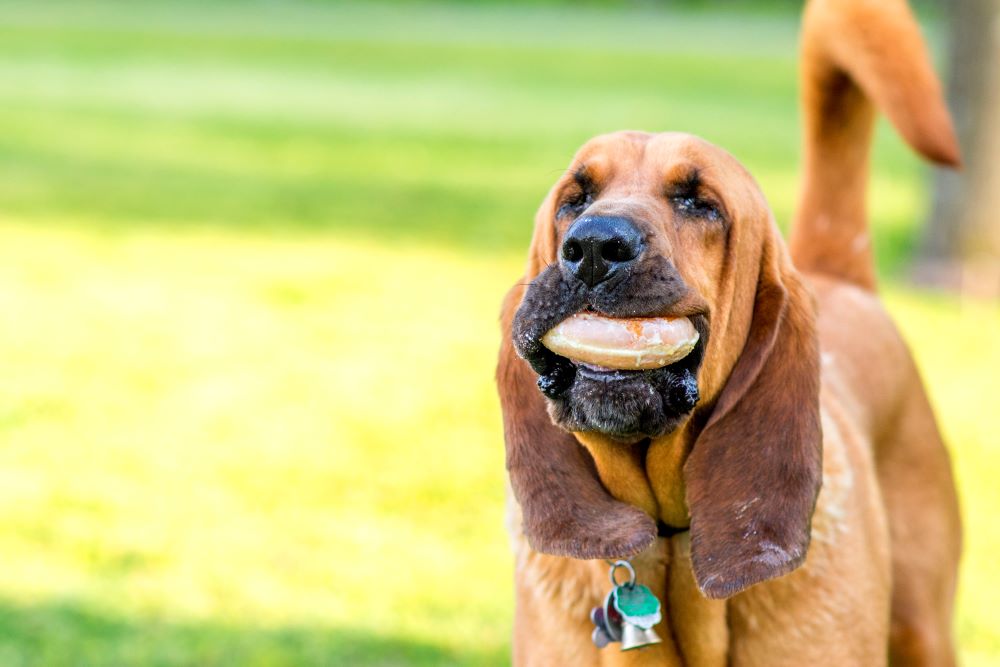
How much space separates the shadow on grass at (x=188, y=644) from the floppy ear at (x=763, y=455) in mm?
1921

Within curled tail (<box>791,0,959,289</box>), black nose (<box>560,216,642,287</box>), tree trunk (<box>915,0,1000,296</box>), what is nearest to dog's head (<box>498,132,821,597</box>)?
black nose (<box>560,216,642,287</box>)

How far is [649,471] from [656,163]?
0.75 metres

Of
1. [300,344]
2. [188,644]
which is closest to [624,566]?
[188,644]

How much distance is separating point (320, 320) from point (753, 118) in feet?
41.1

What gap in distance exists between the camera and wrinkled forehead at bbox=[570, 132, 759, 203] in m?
3.43

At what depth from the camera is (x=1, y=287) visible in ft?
32.4

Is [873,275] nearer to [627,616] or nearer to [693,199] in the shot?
[693,199]

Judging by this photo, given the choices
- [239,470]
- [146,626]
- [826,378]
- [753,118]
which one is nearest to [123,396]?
[239,470]

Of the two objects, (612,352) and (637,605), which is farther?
(637,605)

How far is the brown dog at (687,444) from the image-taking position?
3141 mm

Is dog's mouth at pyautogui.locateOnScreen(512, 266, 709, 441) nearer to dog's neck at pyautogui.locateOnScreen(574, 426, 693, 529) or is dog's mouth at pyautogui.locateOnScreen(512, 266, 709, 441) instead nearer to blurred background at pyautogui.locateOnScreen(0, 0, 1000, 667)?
dog's neck at pyautogui.locateOnScreen(574, 426, 693, 529)

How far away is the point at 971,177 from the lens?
34.4 ft

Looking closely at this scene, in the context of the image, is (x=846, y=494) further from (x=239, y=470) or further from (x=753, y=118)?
(x=753, y=118)

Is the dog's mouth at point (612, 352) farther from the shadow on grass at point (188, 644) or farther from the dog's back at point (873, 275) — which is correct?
the shadow on grass at point (188, 644)
